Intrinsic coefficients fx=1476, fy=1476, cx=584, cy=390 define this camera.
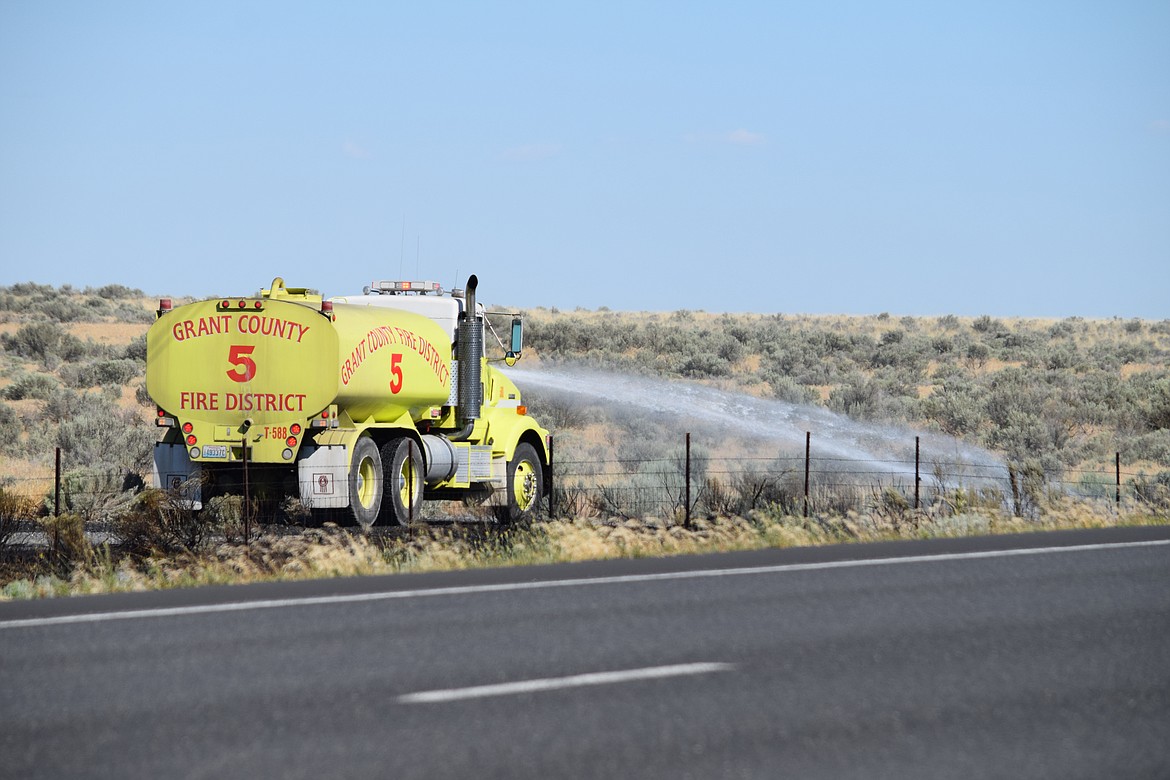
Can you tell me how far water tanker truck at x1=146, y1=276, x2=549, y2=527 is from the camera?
668 inches

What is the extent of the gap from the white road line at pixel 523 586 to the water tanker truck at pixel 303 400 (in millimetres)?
4575

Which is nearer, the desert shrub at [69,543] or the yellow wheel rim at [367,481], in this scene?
the desert shrub at [69,543]

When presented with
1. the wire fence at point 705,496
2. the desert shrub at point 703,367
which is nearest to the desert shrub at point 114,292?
the desert shrub at point 703,367

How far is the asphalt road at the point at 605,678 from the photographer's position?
6445mm

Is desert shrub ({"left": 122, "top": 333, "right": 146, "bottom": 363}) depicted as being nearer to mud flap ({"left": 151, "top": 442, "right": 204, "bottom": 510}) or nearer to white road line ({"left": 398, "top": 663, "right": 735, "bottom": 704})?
mud flap ({"left": 151, "top": 442, "right": 204, "bottom": 510})

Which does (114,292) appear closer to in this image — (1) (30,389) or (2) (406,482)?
(1) (30,389)

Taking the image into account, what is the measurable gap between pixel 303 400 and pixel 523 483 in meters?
4.71

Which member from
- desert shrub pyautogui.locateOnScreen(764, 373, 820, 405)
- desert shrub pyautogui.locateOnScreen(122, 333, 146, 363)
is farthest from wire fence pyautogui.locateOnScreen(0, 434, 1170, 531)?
desert shrub pyautogui.locateOnScreen(122, 333, 146, 363)

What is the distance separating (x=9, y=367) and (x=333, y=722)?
4332cm

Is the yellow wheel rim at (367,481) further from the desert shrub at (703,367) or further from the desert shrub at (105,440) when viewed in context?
the desert shrub at (703,367)

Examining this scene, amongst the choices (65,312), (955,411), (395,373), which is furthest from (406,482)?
(65,312)

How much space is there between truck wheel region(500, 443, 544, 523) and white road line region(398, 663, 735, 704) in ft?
37.5

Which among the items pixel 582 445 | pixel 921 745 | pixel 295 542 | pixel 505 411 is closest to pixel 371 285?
pixel 505 411

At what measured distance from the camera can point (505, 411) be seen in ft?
68.3
